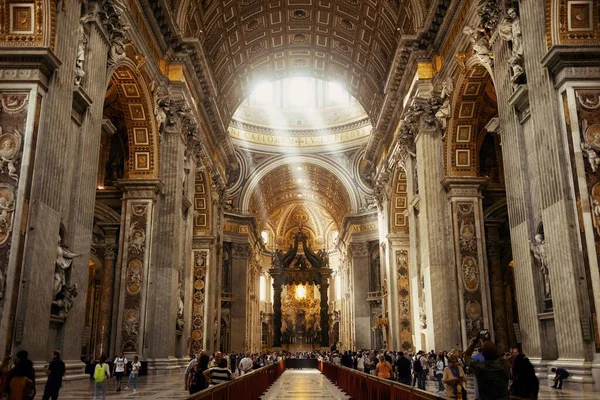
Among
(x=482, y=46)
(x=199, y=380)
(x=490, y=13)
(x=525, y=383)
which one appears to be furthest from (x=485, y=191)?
(x=525, y=383)

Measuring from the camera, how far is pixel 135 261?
555 inches

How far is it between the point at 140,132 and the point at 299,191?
99.9 ft

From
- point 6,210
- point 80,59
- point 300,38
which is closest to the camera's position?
point 6,210

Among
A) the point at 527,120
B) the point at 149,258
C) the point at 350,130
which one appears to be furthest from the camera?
the point at 350,130

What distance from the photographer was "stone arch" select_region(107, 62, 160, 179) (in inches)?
563

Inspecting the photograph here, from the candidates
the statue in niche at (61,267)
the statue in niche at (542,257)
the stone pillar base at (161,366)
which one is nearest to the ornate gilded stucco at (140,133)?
the stone pillar base at (161,366)

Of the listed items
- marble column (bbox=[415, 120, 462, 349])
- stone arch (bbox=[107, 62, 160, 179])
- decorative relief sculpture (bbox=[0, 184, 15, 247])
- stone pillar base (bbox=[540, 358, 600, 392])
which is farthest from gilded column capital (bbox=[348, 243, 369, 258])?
decorative relief sculpture (bbox=[0, 184, 15, 247])

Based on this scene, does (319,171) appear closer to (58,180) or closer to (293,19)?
(293,19)

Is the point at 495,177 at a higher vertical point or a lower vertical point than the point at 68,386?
higher

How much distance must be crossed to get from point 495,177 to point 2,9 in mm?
13463

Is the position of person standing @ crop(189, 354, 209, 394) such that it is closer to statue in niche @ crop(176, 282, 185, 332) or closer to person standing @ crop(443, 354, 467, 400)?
person standing @ crop(443, 354, 467, 400)

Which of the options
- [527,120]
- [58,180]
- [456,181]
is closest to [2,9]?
[58,180]

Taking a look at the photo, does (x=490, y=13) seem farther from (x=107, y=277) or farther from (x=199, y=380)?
(x=107, y=277)

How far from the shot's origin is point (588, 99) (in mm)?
8312
